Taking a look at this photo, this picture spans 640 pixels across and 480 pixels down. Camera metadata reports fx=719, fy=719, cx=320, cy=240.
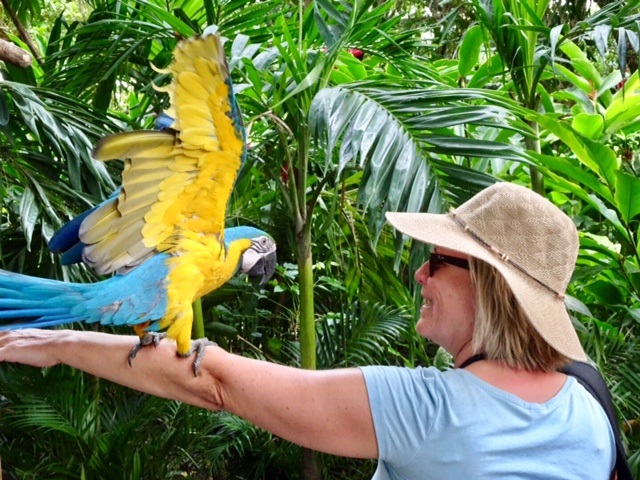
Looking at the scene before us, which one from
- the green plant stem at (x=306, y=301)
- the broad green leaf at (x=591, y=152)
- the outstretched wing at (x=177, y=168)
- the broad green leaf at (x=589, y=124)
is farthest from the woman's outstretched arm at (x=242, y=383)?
the broad green leaf at (x=589, y=124)

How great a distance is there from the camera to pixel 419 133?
1.31 m

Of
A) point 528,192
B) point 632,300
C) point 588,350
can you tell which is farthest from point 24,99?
point 632,300

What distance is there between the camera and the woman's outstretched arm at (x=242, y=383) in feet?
2.23

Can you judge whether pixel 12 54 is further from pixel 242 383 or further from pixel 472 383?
pixel 472 383

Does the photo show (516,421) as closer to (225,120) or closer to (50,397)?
(225,120)

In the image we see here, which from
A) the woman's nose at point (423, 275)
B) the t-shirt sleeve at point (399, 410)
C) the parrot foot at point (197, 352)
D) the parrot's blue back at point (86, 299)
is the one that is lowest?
the parrot foot at point (197, 352)

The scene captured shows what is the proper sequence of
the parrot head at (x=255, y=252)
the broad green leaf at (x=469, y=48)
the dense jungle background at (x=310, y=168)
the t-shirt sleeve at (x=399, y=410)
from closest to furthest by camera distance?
the t-shirt sleeve at (x=399, y=410) < the parrot head at (x=255, y=252) < the dense jungle background at (x=310, y=168) < the broad green leaf at (x=469, y=48)

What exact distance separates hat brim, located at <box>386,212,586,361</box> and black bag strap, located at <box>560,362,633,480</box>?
3.7 inches

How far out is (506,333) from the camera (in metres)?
0.71

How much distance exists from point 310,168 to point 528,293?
1.20 metres

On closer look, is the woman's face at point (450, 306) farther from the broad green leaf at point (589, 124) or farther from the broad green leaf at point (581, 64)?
the broad green leaf at point (581, 64)

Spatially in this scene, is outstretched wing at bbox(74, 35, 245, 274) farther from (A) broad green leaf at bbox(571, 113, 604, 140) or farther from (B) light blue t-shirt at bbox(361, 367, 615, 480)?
(A) broad green leaf at bbox(571, 113, 604, 140)

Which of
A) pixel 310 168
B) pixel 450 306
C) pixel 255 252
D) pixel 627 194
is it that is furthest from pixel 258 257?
pixel 627 194

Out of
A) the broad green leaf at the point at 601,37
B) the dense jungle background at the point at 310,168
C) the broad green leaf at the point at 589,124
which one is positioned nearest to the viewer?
the dense jungle background at the point at 310,168
